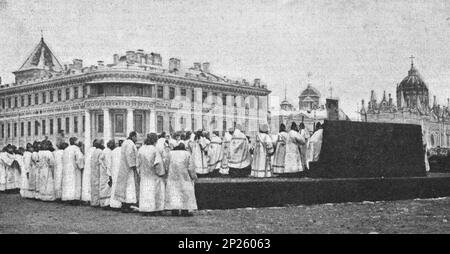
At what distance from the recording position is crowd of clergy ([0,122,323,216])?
12.5 m

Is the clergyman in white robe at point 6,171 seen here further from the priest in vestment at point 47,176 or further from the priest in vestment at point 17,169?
the priest in vestment at point 47,176

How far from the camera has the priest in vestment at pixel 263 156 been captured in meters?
17.0

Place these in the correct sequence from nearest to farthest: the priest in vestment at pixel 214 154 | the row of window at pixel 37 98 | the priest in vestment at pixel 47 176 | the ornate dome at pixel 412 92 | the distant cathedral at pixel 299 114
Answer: the priest in vestment at pixel 47 176 < the priest in vestment at pixel 214 154 < the ornate dome at pixel 412 92 < the row of window at pixel 37 98 < the distant cathedral at pixel 299 114

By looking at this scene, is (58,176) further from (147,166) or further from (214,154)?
(214,154)

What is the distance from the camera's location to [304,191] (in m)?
13.8

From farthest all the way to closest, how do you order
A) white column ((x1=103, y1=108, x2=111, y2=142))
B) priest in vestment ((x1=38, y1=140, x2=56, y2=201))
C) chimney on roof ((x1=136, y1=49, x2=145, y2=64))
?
chimney on roof ((x1=136, y1=49, x2=145, y2=64)), white column ((x1=103, y1=108, x2=111, y2=142)), priest in vestment ((x1=38, y1=140, x2=56, y2=201))

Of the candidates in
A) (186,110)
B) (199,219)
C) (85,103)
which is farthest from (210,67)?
(199,219)

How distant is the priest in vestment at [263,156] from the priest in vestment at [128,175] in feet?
15.7

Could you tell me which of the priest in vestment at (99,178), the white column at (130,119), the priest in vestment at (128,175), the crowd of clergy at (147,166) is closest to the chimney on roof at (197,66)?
the white column at (130,119)

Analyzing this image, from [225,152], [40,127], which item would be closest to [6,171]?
[225,152]

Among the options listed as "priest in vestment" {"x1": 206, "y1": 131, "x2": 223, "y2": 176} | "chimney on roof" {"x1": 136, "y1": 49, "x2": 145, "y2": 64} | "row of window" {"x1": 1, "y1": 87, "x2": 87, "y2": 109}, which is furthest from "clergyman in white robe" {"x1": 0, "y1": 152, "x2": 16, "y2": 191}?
"row of window" {"x1": 1, "y1": 87, "x2": 87, "y2": 109}

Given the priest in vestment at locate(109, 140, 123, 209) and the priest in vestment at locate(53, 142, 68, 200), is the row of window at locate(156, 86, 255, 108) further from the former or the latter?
the priest in vestment at locate(109, 140, 123, 209)
